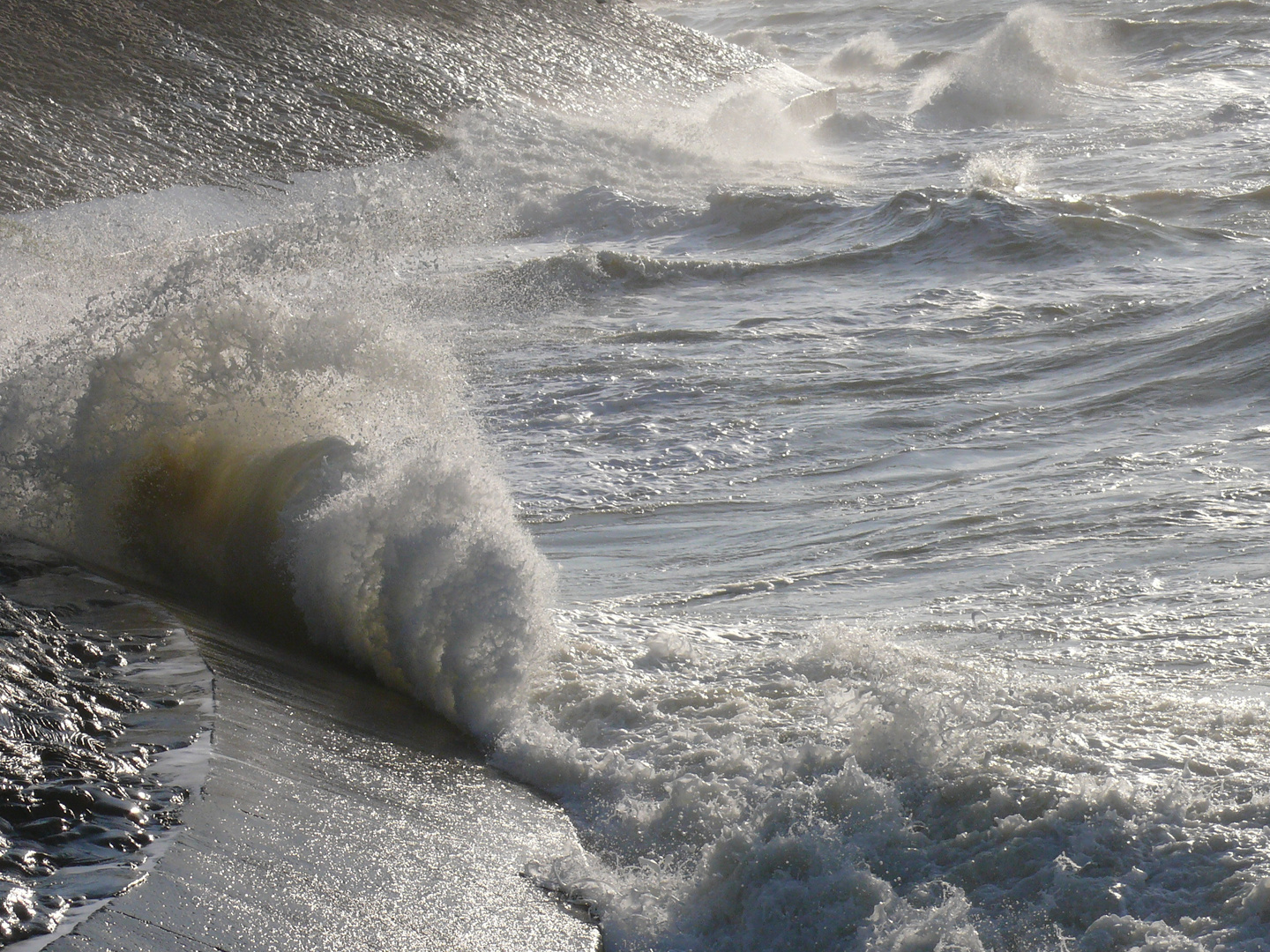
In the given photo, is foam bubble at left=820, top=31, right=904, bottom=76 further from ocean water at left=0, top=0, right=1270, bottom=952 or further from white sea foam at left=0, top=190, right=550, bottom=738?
white sea foam at left=0, top=190, right=550, bottom=738

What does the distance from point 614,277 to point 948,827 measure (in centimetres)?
1006

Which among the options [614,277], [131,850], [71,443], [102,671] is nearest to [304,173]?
[614,277]

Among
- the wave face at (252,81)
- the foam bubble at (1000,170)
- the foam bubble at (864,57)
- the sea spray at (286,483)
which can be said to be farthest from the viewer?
the foam bubble at (864,57)

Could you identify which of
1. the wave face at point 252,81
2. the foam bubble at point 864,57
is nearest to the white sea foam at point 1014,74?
the foam bubble at point 864,57

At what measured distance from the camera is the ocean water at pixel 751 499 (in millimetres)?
3566

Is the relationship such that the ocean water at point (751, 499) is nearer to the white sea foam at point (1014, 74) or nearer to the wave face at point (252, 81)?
the wave face at point (252, 81)

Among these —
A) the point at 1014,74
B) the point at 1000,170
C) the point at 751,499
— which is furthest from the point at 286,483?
the point at 1014,74

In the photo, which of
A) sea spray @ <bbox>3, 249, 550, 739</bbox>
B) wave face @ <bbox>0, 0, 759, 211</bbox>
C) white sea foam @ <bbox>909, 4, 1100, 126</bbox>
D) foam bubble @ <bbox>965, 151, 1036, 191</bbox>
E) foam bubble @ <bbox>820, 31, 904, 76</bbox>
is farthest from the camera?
foam bubble @ <bbox>820, 31, 904, 76</bbox>

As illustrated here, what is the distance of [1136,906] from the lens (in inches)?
126

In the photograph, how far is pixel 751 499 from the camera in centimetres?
712

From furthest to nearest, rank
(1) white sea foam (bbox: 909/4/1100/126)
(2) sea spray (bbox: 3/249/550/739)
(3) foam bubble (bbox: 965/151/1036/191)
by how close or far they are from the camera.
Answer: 1. (1) white sea foam (bbox: 909/4/1100/126)
2. (3) foam bubble (bbox: 965/151/1036/191)
3. (2) sea spray (bbox: 3/249/550/739)

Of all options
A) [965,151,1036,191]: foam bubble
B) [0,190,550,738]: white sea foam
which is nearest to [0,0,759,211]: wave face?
[965,151,1036,191]: foam bubble

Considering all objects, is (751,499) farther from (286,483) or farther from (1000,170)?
(1000,170)

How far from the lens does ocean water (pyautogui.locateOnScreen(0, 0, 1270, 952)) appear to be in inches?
140
